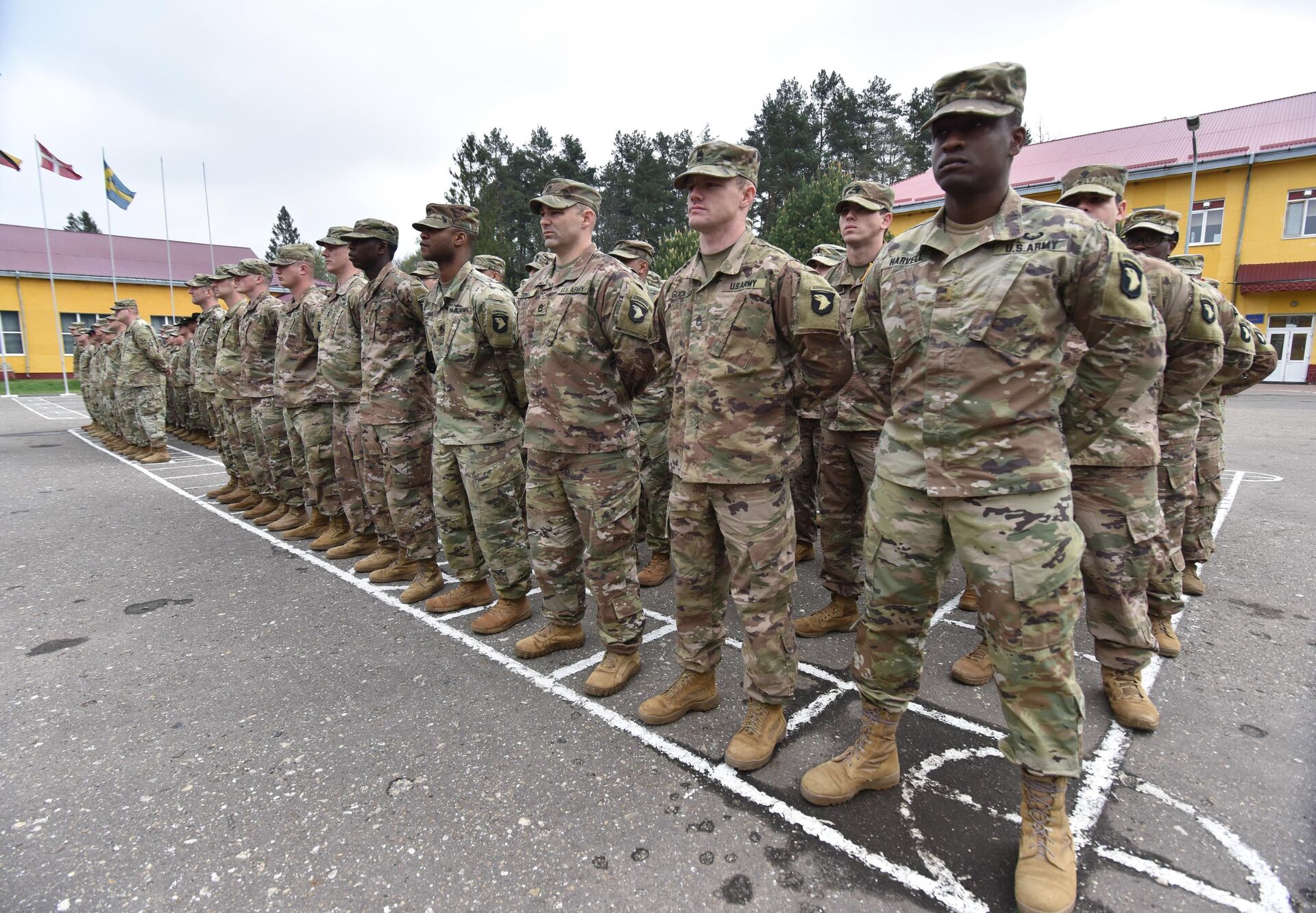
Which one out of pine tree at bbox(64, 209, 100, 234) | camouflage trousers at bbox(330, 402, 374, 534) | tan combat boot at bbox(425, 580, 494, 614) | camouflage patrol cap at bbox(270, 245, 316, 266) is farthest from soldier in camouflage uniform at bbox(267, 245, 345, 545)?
pine tree at bbox(64, 209, 100, 234)

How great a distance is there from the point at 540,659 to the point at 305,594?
2066 millimetres

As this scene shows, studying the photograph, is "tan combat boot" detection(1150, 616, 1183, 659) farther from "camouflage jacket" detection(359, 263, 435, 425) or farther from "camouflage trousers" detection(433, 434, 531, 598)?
"camouflage jacket" detection(359, 263, 435, 425)

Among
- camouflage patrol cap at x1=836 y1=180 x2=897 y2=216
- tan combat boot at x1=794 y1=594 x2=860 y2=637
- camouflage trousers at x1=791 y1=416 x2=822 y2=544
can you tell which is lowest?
tan combat boot at x1=794 y1=594 x2=860 y2=637

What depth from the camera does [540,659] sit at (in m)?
3.57

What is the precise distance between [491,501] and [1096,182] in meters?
3.64

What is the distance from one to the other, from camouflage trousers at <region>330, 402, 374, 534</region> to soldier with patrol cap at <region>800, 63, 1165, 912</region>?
3987 millimetres

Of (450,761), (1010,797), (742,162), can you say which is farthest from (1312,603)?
A: (450,761)

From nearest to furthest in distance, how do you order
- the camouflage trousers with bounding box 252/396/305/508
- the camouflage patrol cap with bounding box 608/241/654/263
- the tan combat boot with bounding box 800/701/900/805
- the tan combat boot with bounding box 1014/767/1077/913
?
the tan combat boot with bounding box 1014/767/1077/913
the tan combat boot with bounding box 800/701/900/805
the camouflage trousers with bounding box 252/396/305/508
the camouflage patrol cap with bounding box 608/241/654/263

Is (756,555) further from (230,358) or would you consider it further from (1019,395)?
(230,358)

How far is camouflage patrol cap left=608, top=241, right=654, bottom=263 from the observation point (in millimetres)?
6480

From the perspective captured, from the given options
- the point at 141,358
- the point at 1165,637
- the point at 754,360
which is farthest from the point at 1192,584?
the point at 141,358

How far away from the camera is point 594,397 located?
3250mm

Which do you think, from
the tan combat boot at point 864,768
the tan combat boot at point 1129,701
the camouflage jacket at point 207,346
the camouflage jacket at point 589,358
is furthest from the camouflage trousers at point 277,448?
the tan combat boot at point 1129,701

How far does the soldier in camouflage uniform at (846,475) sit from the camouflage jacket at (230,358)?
593cm
